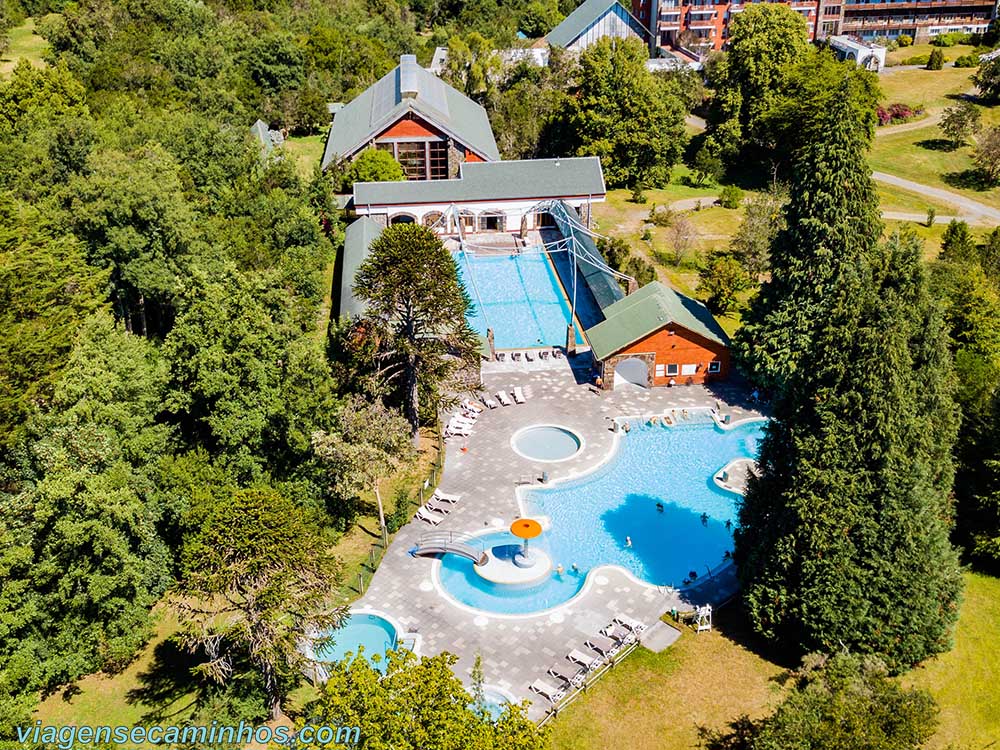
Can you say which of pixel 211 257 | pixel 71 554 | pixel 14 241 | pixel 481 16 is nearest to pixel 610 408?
pixel 211 257

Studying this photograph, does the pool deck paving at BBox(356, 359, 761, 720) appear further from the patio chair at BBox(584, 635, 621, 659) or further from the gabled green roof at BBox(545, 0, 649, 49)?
the gabled green roof at BBox(545, 0, 649, 49)

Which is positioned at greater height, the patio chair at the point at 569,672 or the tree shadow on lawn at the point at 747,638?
the tree shadow on lawn at the point at 747,638

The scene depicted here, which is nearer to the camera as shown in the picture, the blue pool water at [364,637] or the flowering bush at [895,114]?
the blue pool water at [364,637]

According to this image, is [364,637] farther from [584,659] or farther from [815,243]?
[815,243]

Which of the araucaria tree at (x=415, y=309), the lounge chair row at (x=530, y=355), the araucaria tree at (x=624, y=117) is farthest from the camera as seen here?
the araucaria tree at (x=624, y=117)

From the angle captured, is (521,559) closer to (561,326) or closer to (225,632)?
(225,632)

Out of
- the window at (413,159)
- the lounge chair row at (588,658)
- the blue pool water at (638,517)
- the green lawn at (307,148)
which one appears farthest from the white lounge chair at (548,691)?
the green lawn at (307,148)

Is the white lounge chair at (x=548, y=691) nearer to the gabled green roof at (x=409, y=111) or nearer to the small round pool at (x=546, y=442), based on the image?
the small round pool at (x=546, y=442)
